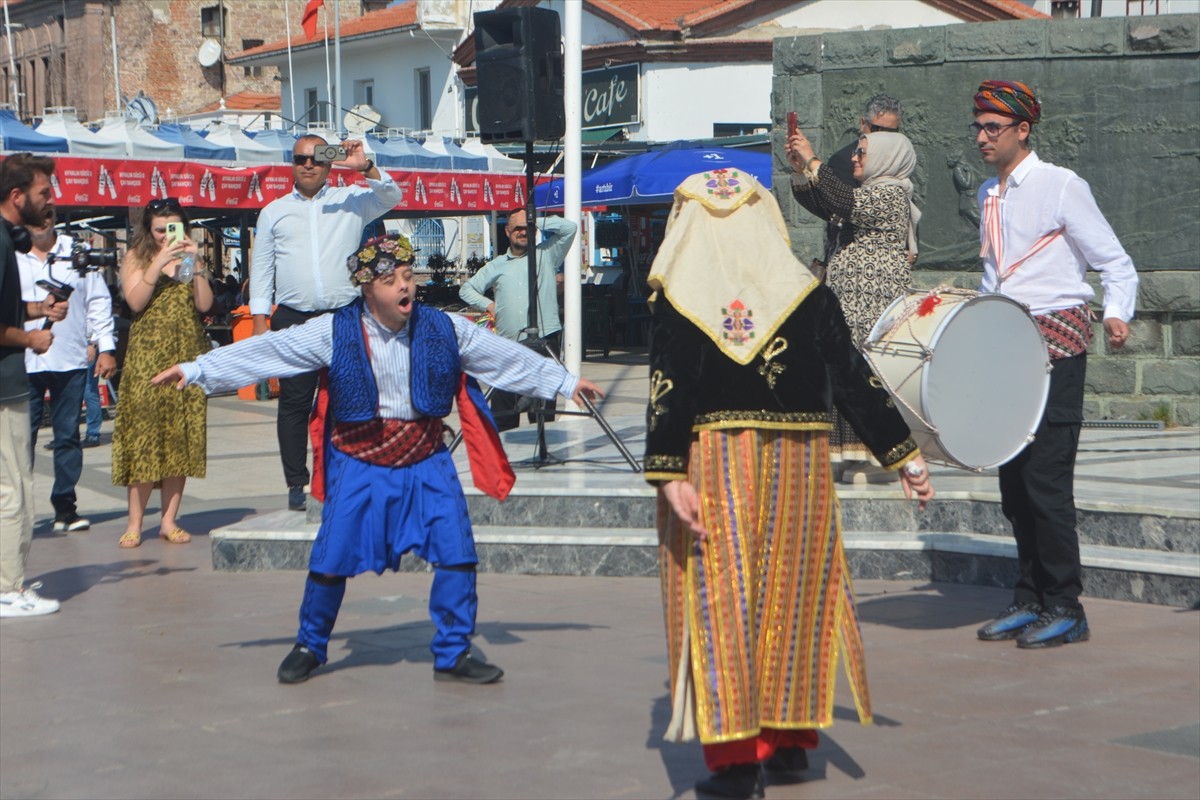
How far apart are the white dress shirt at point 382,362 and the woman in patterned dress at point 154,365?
363 centimetres

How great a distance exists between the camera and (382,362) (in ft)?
19.8

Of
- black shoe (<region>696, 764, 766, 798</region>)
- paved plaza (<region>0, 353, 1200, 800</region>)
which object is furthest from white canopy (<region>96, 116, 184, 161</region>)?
black shoe (<region>696, 764, 766, 798</region>)

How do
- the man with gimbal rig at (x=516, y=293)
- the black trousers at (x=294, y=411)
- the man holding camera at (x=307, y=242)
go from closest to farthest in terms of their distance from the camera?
the man holding camera at (x=307, y=242) → the black trousers at (x=294, y=411) → the man with gimbal rig at (x=516, y=293)

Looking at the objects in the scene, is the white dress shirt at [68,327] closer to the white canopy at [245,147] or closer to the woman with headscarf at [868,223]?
the woman with headscarf at [868,223]

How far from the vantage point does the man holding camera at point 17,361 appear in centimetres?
717

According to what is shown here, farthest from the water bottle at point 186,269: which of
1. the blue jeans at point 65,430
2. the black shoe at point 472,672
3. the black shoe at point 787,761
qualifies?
the black shoe at point 787,761

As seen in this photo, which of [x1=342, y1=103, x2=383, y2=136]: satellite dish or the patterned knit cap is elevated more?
[x1=342, y1=103, x2=383, y2=136]: satellite dish

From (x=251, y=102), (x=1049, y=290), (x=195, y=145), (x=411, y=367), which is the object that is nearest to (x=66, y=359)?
(x=411, y=367)

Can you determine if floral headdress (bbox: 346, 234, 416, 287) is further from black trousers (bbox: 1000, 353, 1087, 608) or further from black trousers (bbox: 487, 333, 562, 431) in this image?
black trousers (bbox: 487, 333, 562, 431)

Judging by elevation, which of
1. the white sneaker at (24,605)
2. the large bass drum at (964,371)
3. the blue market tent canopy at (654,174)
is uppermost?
the blue market tent canopy at (654,174)

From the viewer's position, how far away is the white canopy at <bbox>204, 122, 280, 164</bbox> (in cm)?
2106

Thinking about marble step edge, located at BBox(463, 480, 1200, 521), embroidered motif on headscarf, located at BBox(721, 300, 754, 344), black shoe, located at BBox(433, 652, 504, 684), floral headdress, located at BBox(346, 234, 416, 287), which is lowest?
black shoe, located at BBox(433, 652, 504, 684)

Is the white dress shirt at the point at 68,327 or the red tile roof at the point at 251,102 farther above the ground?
the red tile roof at the point at 251,102

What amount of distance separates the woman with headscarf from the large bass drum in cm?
216
